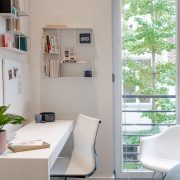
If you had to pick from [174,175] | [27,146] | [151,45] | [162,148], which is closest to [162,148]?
[162,148]

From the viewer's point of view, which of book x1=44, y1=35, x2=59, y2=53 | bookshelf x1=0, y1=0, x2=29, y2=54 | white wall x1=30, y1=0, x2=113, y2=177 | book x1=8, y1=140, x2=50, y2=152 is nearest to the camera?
book x1=8, y1=140, x2=50, y2=152

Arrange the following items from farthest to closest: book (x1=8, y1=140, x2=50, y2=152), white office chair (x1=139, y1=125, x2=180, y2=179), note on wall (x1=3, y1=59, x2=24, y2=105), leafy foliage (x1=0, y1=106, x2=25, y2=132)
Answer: white office chair (x1=139, y1=125, x2=180, y2=179)
note on wall (x1=3, y1=59, x2=24, y2=105)
book (x1=8, y1=140, x2=50, y2=152)
leafy foliage (x1=0, y1=106, x2=25, y2=132)

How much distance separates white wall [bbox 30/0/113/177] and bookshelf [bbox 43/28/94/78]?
75mm

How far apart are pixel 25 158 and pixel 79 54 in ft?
6.00

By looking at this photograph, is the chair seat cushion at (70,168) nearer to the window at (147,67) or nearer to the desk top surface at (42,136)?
the desk top surface at (42,136)

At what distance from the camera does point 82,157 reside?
2.72m

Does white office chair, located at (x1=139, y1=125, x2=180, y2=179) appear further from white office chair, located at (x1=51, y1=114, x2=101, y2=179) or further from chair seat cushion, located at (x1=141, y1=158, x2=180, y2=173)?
white office chair, located at (x1=51, y1=114, x2=101, y2=179)

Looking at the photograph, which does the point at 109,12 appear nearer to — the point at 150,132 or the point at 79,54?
the point at 79,54

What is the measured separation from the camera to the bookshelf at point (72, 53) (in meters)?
3.31

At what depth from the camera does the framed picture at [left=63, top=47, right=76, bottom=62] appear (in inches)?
130

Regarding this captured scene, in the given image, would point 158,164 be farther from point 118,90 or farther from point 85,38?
point 85,38

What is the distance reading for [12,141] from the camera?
2.25 m

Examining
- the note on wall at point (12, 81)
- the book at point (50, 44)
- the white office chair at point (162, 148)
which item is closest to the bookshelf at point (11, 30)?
the note on wall at point (12, 81)

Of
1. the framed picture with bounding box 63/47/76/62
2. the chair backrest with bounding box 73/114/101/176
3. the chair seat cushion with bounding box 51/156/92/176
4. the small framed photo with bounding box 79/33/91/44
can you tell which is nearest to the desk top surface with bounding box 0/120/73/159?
the chair backrest with bounding box 73/114/101/176
